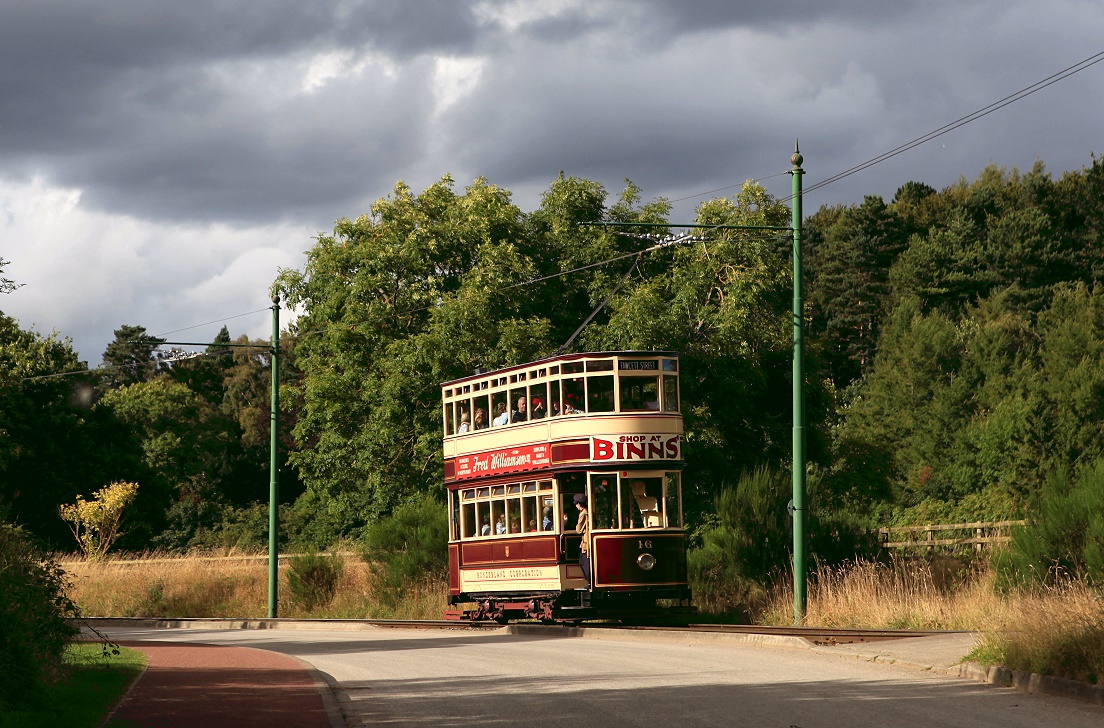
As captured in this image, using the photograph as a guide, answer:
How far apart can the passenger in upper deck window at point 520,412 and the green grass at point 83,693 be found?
938 cm

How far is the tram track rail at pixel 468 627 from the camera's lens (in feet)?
68.7

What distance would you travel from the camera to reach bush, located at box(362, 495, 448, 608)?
3653 cm

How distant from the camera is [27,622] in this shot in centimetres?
1514

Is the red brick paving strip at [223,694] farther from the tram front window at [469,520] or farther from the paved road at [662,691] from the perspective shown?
the tram front window at [469,520]

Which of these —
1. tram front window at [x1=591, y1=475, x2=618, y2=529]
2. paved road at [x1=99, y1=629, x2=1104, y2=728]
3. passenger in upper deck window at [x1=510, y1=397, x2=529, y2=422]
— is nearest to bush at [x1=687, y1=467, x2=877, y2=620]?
tram front window at [x1=591, y1=475, x2=618, y2=529]

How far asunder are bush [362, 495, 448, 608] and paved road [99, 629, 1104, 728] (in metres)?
13.3

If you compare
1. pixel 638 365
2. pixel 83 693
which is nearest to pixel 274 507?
pixel 638 365

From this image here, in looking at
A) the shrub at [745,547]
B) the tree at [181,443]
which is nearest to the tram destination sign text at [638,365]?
the shrub at [745,547]

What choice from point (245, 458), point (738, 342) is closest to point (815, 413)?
point (738, 342)

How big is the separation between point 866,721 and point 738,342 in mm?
26134

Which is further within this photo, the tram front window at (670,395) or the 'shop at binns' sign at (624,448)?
the tram front window at (670,395)

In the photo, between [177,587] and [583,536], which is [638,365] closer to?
[583,536]

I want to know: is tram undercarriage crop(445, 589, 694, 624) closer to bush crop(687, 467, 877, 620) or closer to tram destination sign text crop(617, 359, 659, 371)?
bush crop(687, 467, 877, 620)

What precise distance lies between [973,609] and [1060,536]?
2.25m
